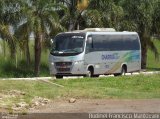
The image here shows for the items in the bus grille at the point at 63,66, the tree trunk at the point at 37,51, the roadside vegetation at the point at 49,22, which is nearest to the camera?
the bus grille at the point at 63,66

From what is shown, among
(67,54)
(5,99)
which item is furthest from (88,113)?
(67,54)

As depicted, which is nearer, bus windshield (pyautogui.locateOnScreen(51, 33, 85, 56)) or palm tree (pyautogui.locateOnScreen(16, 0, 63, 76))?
bus windshield (pyautogui.locateOnScreen(51, 33, 85, 56))

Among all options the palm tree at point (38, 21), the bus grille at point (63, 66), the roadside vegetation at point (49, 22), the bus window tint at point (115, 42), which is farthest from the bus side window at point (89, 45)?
the palm tree at point (38, 21)

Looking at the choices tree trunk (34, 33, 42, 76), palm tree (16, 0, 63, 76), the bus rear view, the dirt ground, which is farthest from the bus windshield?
the dirt ground

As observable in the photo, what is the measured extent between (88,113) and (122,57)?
21566 millimetres

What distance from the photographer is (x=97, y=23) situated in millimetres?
39969

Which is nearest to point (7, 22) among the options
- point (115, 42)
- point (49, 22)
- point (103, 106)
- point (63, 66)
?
point (49, 22)

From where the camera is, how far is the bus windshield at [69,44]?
3075 cm

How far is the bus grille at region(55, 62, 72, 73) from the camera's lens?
101ft

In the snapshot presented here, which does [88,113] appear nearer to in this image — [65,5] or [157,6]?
[65,5]

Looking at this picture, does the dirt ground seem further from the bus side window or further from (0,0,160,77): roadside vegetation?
(0,0,160,77): roadside vegetation

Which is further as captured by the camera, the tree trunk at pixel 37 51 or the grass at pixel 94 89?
the tree trunk at pixel 37 51

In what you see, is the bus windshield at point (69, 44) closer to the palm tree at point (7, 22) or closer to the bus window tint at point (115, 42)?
the bus window tint at point (115, 42)

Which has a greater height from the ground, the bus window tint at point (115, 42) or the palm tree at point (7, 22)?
the palm tree at point (7, 22)
